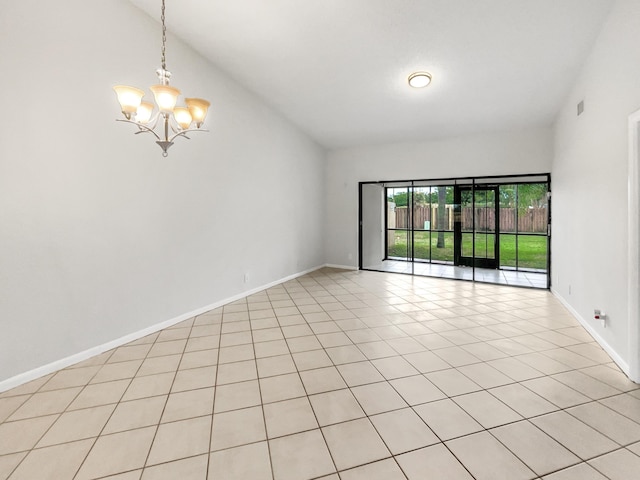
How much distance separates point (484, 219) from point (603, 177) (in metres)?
3.78

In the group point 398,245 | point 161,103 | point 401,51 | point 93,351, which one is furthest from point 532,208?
point 93,351

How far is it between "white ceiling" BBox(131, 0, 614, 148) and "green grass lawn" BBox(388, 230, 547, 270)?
7.86ft

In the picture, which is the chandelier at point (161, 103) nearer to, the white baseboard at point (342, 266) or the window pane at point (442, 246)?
the white baseboard at point (342, 266)

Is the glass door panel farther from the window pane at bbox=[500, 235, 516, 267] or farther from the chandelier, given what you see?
the chandelier

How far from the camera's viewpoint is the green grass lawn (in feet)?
20.1

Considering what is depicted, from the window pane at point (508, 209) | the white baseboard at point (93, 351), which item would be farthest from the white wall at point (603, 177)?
the white baseboard at point (93, 351)

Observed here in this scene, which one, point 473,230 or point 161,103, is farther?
point 473,230

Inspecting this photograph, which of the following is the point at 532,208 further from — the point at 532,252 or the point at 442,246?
the point at 442,246

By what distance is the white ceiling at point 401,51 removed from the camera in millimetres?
2895

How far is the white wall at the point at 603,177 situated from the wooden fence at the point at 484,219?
5.81ft

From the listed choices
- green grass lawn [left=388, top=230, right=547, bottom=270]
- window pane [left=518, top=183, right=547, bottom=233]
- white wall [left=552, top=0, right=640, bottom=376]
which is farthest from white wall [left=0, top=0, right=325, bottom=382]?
window pane [left=518, top=183, right=547, bottom=233]

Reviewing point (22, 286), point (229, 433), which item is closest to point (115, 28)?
point (22, 286)

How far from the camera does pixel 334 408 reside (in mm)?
2000

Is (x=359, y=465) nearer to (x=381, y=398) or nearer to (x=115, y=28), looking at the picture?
(x=381, y=398)
